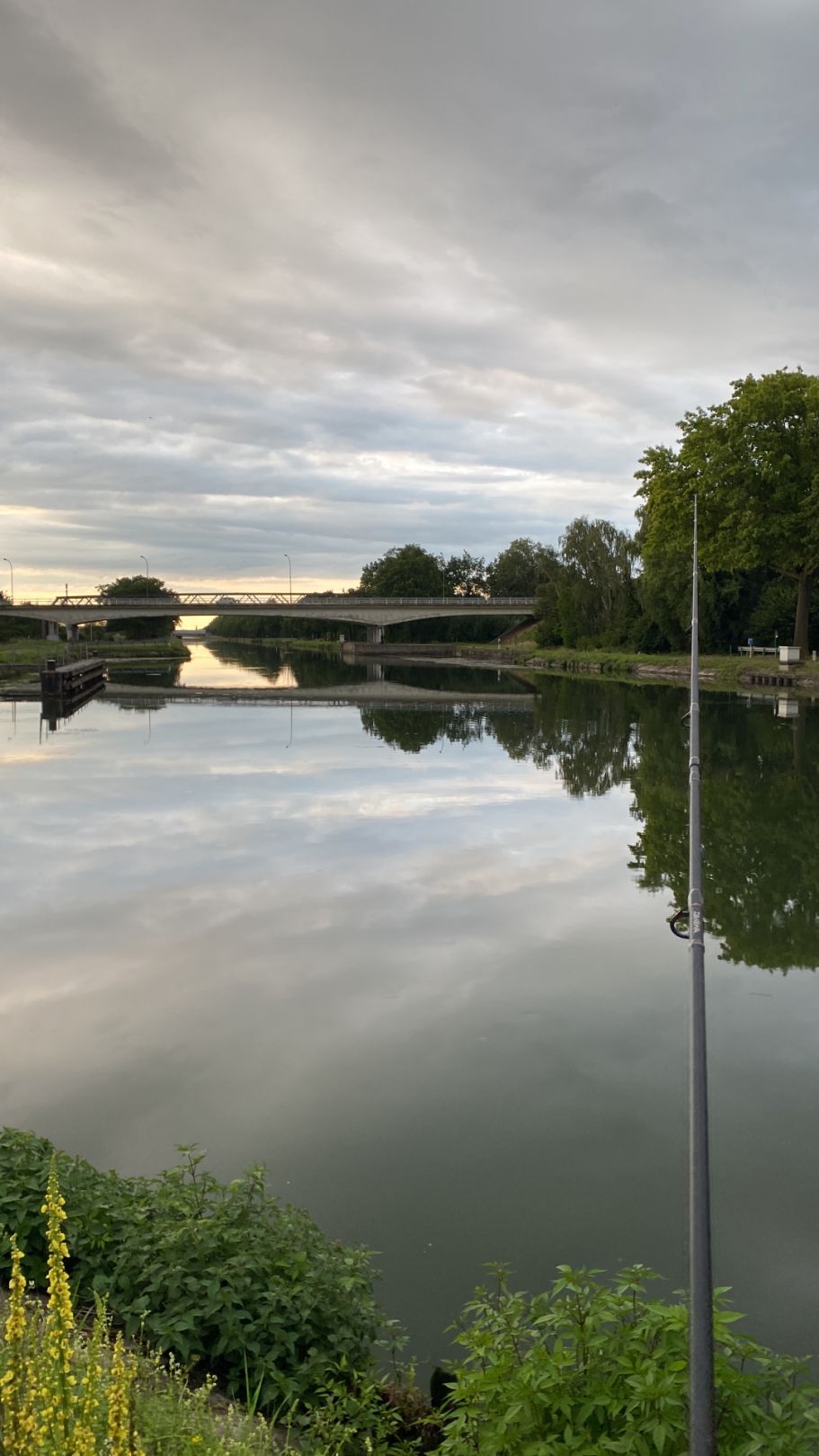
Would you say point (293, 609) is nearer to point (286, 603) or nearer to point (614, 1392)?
point (286, 603)

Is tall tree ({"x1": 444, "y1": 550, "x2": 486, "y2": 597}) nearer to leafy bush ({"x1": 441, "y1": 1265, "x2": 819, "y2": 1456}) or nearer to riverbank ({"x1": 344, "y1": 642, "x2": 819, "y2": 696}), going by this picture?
riverbank ({"x1": 344, "y1": 642, "x2": 819, "y2": 696})

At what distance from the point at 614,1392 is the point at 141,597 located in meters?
136

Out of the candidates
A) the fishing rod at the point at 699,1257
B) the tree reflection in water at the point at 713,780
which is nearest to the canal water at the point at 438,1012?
the tree reflection in water at the point at 713,780

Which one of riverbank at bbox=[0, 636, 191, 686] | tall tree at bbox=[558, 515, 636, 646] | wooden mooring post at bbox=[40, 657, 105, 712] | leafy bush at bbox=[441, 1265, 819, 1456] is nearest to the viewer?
leafy bush at bbox=[441, 1265, 819, 1456]

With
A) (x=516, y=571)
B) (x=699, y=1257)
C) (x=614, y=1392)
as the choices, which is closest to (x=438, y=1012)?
(x=614, y=1392)

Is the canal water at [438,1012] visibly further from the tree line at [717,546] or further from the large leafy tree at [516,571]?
the large leafy tree at [516,571]

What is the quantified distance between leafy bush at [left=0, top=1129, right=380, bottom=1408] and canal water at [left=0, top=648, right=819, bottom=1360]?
21.7 inches

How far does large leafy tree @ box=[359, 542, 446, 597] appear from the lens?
120 meters

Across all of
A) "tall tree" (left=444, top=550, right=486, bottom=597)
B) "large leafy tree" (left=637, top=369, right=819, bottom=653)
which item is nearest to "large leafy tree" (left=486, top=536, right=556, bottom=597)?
"tall tree" (left=444, top=550, right=486, bottom=597)

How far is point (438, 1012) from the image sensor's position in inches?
363

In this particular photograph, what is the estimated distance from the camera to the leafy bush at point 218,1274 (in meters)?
4.38

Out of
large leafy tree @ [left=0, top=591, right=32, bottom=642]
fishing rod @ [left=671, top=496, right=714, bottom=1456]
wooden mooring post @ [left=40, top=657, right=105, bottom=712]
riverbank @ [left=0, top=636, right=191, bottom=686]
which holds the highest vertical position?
large leafy tree @ [left=0, top=591, right=32, bottom=642]

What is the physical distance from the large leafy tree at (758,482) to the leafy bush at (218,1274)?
42.0 m

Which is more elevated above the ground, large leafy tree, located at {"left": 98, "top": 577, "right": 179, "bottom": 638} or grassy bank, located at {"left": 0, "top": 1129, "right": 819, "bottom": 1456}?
large leafy tree, located at {"left": 98, "top": 577, "right": 179, "bottom": 638}
